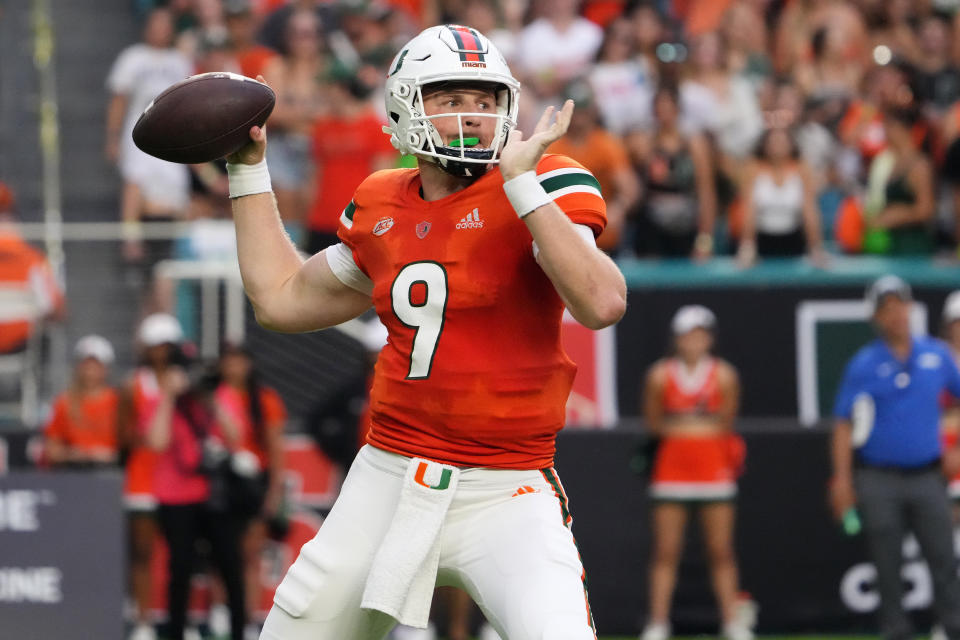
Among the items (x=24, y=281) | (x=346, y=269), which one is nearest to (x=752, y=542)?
(x=24, y=281)

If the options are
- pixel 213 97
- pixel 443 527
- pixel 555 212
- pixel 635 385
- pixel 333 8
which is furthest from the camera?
pixel 333 8

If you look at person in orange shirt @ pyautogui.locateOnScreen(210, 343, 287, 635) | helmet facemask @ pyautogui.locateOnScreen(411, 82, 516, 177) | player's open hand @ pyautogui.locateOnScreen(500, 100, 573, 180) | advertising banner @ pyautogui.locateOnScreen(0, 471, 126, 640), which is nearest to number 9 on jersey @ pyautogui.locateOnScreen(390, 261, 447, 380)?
helmet facemask @ pyautogui.locateOnScreen(411, 82, 516, 177)

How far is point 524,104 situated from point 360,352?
79.2 inches

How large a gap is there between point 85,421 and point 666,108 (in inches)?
171

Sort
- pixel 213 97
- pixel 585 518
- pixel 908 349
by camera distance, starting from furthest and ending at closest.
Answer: pixel 585 518, pixel 908 349, pixel 213 97

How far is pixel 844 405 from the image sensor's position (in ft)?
29.0

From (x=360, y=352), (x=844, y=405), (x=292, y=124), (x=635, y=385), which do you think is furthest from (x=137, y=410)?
(x=844, y=405)

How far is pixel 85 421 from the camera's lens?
9.48 meters

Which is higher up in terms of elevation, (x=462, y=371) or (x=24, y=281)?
(x=24, y=281)

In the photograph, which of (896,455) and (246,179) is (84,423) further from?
(246,179)

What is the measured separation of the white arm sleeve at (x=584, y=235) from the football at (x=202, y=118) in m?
1.02

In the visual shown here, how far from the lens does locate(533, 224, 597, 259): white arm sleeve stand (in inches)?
155

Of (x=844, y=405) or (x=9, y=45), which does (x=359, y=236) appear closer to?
(x=844, y=405)

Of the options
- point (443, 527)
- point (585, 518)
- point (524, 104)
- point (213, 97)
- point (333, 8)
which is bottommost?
point (585, 518)
